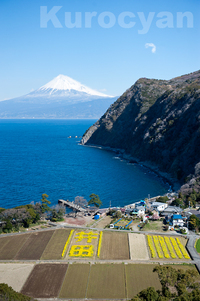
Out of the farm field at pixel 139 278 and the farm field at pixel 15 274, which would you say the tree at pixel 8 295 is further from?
the farm field at pixel 139 278

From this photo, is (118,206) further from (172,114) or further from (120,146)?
(120,146)

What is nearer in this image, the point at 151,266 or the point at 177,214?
the point at 151,266

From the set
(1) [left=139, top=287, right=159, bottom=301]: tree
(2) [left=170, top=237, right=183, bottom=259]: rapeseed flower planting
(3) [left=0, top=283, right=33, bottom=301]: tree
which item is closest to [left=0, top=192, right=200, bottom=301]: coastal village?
(2) [left=170, top=237, right=183, bottom=259]: rapeseed flower planting

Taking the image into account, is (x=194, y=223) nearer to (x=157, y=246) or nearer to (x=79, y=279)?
(x=157, y=246)

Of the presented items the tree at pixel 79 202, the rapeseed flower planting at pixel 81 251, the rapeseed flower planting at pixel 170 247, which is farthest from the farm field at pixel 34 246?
the rapeseed flower planting at pixel 170 247

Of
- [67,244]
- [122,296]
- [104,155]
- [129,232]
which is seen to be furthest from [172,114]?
[122,296]

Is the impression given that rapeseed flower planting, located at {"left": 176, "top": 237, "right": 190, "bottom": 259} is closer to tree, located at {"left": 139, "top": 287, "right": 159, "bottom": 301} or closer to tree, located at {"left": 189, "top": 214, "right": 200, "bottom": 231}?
tree, located at {"left": 189, "top": 214, "right": 200, "bottom": 231}
